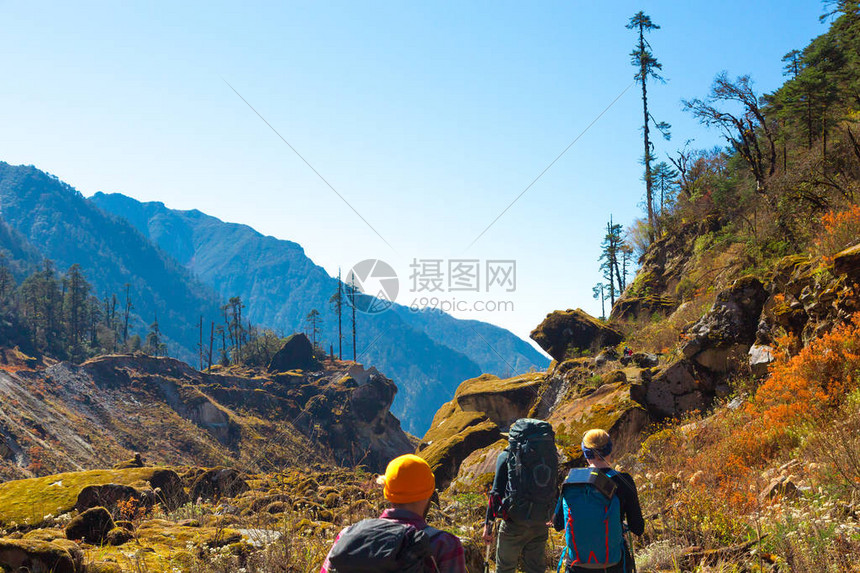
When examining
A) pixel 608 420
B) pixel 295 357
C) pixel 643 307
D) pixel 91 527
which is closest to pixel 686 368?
pixel 608 420

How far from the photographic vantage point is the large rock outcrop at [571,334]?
2050 centimetres

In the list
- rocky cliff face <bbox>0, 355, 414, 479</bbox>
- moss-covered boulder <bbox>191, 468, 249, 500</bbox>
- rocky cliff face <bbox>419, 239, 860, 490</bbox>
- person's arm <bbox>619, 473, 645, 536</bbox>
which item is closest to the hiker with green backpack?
person's arm <bbox>619, 473, 645, 536</bbox>

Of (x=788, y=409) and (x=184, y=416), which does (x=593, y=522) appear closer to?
(x=788, y=409)

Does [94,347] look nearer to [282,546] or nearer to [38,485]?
[38,485]

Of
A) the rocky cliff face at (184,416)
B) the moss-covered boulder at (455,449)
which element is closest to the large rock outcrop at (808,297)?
the moss-covered boulder at (455,449)

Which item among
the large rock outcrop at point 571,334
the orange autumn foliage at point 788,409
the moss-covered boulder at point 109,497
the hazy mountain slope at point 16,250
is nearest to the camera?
the orange autumn foliage at point 788,409

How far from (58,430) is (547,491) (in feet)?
145

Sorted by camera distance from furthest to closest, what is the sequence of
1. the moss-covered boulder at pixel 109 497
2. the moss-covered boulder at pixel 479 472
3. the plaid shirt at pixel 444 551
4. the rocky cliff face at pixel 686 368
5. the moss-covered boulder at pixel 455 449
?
the moss-covered boulder at pixel 455 449
the moss-covered boulder at pixel 479 472
the rocky cliff face at pixel 686 368
the moss-covered boulder at pixel 109 497
the plaid shirt at pixel 444 551

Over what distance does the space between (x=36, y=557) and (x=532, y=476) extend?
165 inches

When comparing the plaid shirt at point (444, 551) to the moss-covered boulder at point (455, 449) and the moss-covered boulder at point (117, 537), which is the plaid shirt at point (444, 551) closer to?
the moss-covered boulder at point (117, 537)

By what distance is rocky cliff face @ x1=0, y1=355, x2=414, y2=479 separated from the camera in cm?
3556

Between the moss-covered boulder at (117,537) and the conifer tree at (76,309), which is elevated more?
the conifer tree at (76,309)

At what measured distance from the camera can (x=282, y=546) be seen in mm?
5062

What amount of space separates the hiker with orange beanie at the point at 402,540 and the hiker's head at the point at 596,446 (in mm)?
1989
